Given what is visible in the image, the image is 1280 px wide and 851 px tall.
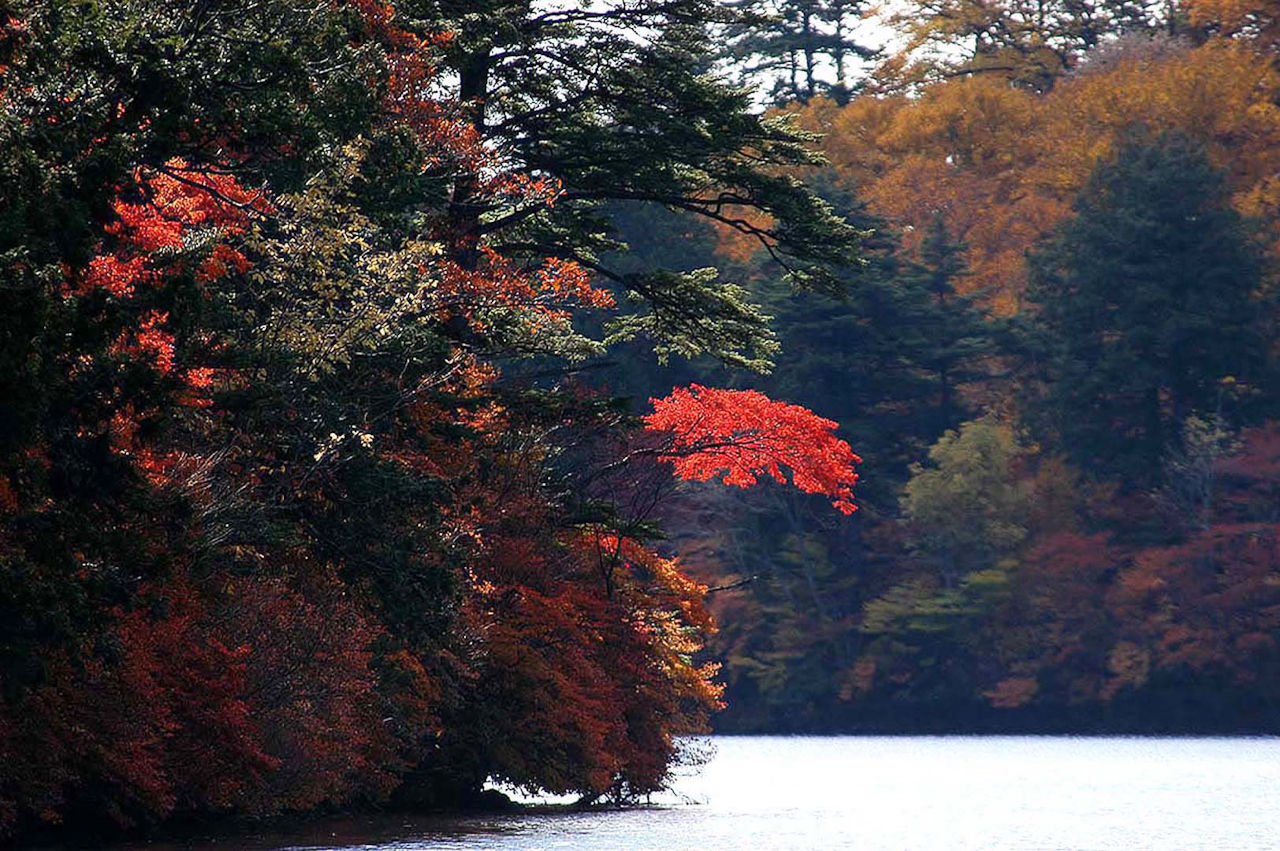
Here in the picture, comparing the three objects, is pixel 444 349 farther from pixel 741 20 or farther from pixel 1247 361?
pixel 1247 361

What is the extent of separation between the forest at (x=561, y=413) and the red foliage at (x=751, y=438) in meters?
0.09

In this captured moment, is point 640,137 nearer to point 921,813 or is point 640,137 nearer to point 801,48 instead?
point 921,813

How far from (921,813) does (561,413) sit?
300 inches

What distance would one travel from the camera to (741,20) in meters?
31.9

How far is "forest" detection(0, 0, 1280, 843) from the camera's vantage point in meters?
17.3

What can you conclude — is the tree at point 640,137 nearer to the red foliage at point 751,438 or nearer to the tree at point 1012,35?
the red foliage at point 751,438

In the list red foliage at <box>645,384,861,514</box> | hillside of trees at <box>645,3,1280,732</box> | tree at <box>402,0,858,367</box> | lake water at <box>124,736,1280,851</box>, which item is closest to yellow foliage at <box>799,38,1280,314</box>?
hillside of trees at <box>645,3,1280,732</box>

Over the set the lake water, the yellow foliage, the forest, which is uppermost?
the yellow foliage

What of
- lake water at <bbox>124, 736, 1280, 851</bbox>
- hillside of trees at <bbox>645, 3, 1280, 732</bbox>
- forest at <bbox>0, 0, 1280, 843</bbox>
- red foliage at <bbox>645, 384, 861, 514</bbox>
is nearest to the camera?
forest at <bbox>0, 0, 1280, 843</bbox>

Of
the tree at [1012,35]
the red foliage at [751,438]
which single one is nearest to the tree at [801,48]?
the tree at [1012,35]

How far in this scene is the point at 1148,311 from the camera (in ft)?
207

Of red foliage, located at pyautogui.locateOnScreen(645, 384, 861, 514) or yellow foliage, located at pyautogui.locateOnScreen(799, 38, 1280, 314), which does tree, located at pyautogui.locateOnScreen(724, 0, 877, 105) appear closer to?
yellow foliage, located at pyautogui.locateOnScreen(799, 38, 1280, 314)

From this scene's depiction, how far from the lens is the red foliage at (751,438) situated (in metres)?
34.7

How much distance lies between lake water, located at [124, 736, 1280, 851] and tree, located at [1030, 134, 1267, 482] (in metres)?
13.5
